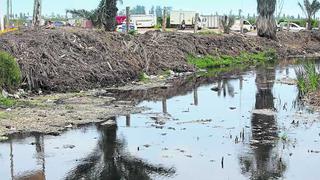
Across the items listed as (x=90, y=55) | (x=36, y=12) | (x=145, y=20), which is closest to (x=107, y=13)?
(x=36, y=12)

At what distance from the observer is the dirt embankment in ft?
61.7

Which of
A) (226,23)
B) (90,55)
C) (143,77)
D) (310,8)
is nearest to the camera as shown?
(90,55)

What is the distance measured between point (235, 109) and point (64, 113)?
5.30 m

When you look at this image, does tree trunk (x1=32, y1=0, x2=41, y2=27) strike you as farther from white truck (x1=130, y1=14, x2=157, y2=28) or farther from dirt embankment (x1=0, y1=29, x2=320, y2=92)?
white truck (x1=130, y1=14, x2=157, y2=28)

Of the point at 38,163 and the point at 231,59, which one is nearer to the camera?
the point at 38,163

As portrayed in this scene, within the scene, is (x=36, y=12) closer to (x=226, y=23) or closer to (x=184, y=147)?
(x=184, y=147)

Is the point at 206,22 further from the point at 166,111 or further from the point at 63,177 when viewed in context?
the point at 63,177

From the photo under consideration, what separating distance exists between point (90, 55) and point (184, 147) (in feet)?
39.2

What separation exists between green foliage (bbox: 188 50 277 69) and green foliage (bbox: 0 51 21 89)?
14.6 m

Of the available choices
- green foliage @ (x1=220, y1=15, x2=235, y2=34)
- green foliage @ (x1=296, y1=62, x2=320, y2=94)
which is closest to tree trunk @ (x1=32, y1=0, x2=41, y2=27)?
green foliage @ (x1=296, y1=62, x2=320, y2=94)

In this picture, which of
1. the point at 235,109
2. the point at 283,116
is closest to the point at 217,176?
the point at 283,116

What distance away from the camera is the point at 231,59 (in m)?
35.2

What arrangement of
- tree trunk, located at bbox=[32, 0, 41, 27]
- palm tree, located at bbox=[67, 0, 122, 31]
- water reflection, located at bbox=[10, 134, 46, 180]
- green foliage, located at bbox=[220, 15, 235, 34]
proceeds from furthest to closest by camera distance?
green foliage, located at bbox=[220, 15, 235, 34] → palm tree, located at bbox=[67, 0, 122, 31] → tree trunk, located at bbox=[32, 0, 41, 27] → water reflection, located at bbox=[10, 134, 46, 180]

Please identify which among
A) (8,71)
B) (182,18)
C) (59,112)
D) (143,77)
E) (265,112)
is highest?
(182,18)
